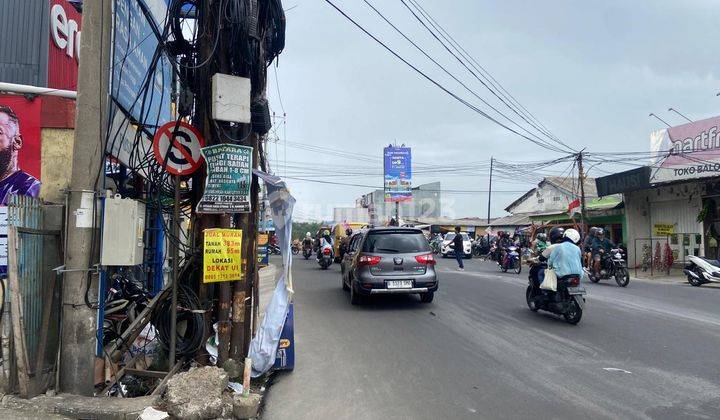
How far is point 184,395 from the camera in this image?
439 centimetres

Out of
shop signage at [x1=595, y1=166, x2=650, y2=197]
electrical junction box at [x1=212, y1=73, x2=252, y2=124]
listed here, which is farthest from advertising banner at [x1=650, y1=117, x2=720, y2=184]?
electrical junction box at [x1=212, y1=73, x2=252, y2=124]

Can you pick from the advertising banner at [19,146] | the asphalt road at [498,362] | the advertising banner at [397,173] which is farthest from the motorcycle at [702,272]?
the advertising banner at [397,173]

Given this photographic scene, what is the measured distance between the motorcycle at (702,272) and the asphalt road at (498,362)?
4.41 meters

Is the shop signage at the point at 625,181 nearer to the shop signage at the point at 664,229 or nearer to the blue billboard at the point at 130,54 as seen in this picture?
the shop signage at the point at 664,229

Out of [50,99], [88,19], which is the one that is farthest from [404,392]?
[50,99]

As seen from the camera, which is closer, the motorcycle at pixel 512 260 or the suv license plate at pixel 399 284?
the suv license plate at pixel 399 284

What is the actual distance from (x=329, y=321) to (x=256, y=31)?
5.27 metres

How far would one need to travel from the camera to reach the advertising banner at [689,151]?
18297 mm

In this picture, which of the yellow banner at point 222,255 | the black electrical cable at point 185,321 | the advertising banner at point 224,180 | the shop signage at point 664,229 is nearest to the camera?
the yellow banner at point 222,255

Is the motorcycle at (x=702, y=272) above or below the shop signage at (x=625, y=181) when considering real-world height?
below

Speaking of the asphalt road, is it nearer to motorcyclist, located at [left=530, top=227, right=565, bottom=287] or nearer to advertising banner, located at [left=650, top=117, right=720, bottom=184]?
motorcyclist, located at [left=530, top=227, right=565, bottom=287]

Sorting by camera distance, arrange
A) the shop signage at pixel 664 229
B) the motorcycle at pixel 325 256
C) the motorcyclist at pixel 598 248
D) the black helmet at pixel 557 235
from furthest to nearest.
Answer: the motorcycle at pixel 325 256 → the shop signage at pixel 664 229 → the motorcyclist at pixel 598 248 → the black helmet at pixel 557 235

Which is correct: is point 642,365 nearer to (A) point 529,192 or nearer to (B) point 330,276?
(B) point 330,276

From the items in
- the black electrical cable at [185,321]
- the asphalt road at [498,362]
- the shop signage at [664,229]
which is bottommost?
the asphalt road at [498,362]
